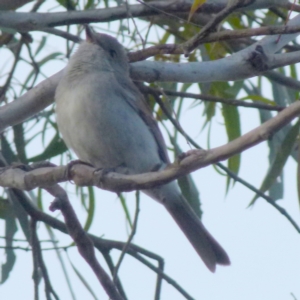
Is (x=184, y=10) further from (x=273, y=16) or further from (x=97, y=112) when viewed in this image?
(x=273, y=16)

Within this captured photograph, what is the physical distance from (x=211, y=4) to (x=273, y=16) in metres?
0.97

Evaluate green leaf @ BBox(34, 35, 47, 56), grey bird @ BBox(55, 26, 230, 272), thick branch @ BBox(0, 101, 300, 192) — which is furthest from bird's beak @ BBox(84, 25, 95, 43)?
thick branch @ BBox(0, 101, 300, 192)

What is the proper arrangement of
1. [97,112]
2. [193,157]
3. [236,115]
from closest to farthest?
[193,157], [97,112], [236,115]

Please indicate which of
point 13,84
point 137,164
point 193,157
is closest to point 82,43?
point 13,84

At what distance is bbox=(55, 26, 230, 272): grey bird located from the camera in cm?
266

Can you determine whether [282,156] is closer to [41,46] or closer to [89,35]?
[89,35]

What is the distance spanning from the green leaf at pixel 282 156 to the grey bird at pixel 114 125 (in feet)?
1.03

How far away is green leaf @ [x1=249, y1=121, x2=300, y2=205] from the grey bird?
31 centimetres

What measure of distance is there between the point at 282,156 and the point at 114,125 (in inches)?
29.1

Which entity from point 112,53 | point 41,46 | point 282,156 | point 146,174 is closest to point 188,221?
point 282,156

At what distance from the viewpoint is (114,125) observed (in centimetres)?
267

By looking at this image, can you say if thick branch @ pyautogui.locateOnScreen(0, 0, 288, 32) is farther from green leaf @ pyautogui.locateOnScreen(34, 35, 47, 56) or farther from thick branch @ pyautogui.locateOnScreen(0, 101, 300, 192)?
green leaf @ pyautogui.locateOnScreen(34, 35, 47, 56)

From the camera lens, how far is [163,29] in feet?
11.3

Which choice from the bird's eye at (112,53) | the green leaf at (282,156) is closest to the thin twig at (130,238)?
the green leaf at (282,156)
